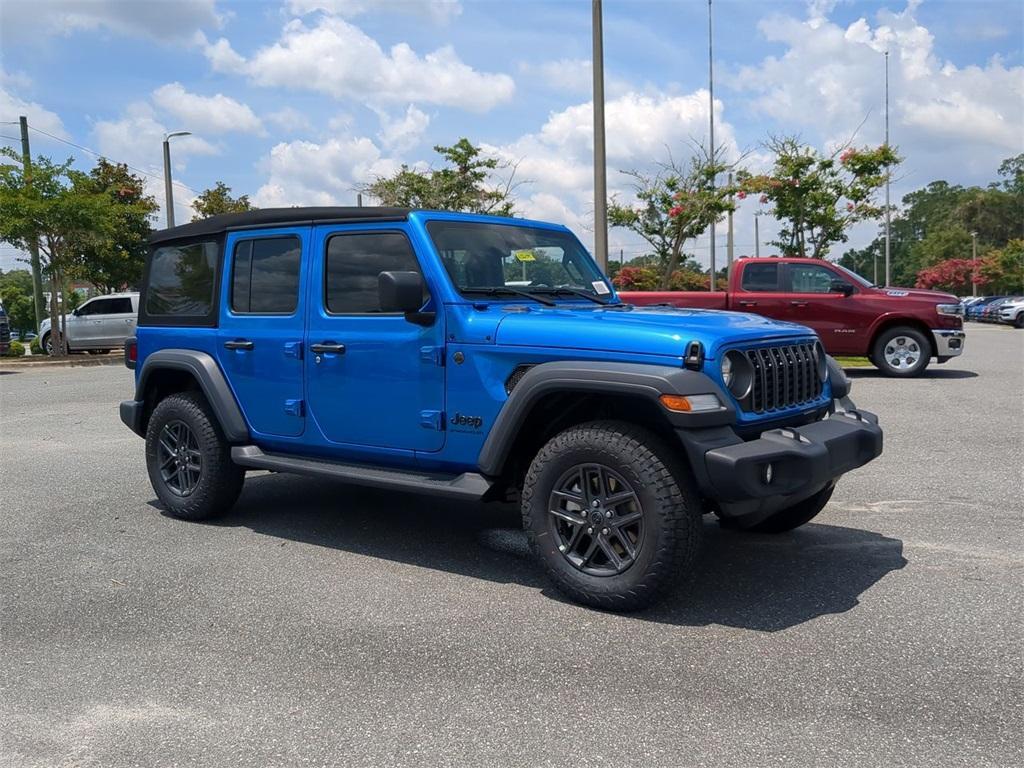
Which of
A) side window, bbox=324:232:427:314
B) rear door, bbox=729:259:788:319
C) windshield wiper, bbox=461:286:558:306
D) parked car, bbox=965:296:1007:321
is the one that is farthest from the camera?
parked car, bbox=965:296:1007:321

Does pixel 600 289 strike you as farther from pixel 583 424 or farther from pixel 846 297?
pixel 846 297

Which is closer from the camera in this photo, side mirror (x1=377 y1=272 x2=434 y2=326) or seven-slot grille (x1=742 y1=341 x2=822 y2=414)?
seven-slot grille (x1=742 y1=341 x2=822 y2=414)

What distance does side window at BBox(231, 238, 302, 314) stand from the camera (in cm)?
543

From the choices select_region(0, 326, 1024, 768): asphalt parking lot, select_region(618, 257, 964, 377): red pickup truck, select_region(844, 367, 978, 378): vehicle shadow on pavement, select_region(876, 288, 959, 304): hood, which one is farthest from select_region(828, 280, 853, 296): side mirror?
select_region(0, 326, 1024, 768): asphalt parking lot

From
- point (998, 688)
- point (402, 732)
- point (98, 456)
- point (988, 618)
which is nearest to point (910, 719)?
point (998, 688)

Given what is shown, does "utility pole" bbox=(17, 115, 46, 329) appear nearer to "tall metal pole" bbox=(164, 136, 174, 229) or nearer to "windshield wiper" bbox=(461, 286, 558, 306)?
"tall metal pole" bbox=(164, 136, 174, 229)

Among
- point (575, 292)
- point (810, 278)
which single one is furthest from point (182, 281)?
point (810, 278)

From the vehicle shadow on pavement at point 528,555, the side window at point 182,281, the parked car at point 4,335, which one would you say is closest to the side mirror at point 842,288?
the vehicle shadow on pavement at point 528,555

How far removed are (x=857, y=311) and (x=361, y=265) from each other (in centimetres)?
1058

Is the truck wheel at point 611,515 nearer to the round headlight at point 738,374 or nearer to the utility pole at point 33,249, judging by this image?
the round headlight at point 738,374

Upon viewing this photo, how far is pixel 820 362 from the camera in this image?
192 inches

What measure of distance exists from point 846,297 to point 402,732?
12.3 metres

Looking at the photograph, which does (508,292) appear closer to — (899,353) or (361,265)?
(361,265)

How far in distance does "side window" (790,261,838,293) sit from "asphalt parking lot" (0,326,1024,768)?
8039 millimetres
